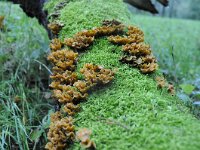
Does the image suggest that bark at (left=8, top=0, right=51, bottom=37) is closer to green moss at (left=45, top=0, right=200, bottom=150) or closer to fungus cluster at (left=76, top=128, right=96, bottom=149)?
green moss at (left=45, top=0, right=200, bottom=150)

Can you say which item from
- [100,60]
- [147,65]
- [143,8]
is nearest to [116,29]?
[100,60]

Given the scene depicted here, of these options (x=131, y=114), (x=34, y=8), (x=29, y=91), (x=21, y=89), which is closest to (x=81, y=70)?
(x=131, y=114)

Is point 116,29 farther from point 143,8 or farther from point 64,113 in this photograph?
point 143,8

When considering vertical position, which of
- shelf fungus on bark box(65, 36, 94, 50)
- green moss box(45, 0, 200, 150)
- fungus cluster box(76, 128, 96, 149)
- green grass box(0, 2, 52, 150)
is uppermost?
shelf fungus on bark box(65, 36, 94, 50)

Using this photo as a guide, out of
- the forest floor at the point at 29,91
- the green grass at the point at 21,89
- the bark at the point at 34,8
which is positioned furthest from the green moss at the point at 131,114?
the bark at the point at 34,8

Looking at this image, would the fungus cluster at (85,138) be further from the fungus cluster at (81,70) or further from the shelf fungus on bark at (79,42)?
the shelf fungus on bark at (79,42)

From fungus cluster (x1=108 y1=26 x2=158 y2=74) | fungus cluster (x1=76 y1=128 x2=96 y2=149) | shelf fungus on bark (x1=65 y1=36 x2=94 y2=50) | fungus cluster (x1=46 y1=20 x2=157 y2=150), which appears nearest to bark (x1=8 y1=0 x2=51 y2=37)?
fungus cluster (x1=46 y1=20 x2=157 y2=150)
